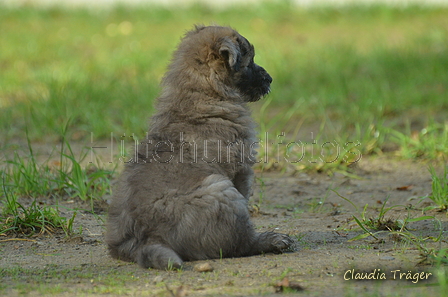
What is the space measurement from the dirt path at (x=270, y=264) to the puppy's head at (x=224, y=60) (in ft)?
3.64

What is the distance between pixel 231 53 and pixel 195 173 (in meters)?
0.89

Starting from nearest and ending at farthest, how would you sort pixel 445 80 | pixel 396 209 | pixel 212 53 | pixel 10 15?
pixel 212 53 < pixel 396 209 < pixel 445 80 < pixel 10 15

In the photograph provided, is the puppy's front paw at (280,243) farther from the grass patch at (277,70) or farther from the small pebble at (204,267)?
the grass patch at (277,70)

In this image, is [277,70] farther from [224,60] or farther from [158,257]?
[158,257]

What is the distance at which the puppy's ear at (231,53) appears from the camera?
412 centimetres

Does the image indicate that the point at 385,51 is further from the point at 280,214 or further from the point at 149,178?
the point at 149,178

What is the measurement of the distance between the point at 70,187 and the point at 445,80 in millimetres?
5593

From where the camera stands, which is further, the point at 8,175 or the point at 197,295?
the point at 8,175

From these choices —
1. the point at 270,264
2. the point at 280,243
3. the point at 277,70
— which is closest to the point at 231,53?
the point at 280,243

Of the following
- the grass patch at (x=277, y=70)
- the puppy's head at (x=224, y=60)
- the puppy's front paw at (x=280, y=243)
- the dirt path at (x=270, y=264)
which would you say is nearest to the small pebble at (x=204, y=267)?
the dirt path at (x=270, y=264)

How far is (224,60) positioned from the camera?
4305 millimetres

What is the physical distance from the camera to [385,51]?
32.4ft

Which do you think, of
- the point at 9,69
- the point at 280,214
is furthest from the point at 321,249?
the point at 9,69

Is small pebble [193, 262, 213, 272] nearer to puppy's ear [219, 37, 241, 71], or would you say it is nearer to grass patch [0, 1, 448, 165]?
puppy's ear [219, 37, 241, 71]
